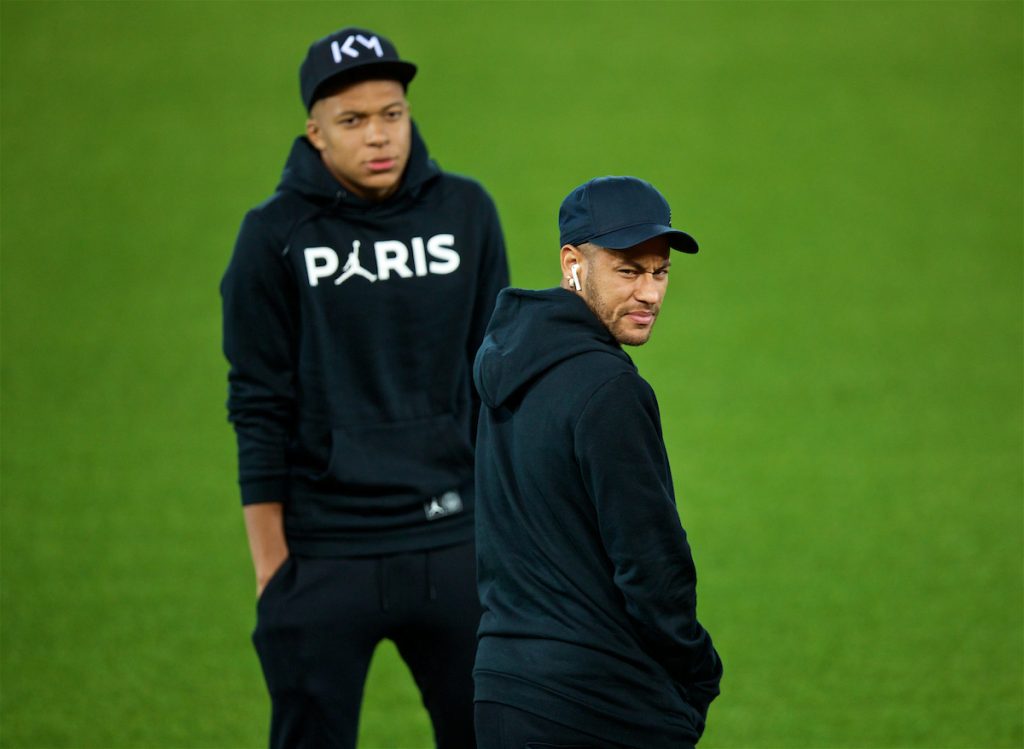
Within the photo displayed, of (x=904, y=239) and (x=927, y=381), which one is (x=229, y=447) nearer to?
(x=927, y=381)

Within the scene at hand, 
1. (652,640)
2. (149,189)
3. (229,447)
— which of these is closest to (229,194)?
(149,189)

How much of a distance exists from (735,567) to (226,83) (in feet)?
26.1

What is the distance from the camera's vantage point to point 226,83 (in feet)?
40.6

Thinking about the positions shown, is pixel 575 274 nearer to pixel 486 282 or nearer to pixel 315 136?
pixel 486 282

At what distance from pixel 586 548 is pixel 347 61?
132 centimetres

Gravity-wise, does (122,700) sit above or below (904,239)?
below

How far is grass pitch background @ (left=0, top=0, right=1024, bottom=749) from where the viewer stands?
16.9ft

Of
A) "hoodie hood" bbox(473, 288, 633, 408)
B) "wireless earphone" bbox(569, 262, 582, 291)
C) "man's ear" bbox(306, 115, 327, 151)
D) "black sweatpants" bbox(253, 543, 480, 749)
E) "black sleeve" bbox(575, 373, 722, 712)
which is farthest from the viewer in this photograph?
"man's ear" bbox(306, 115, 327, 151)

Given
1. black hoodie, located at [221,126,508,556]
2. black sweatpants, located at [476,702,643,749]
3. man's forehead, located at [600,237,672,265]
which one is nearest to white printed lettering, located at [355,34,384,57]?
black hoodie, located at [221,126,508,556]

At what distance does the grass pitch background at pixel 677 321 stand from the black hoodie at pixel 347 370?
1799 mm

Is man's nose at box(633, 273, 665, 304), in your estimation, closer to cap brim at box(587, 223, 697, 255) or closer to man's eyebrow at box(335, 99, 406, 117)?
cap brim at box(587, 223, 697, 255)

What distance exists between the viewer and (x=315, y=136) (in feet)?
10.4

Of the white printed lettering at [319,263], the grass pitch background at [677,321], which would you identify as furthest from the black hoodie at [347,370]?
the grass pitch background at [677,321]

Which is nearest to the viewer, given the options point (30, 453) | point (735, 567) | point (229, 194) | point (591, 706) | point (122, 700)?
point (591, 706)
